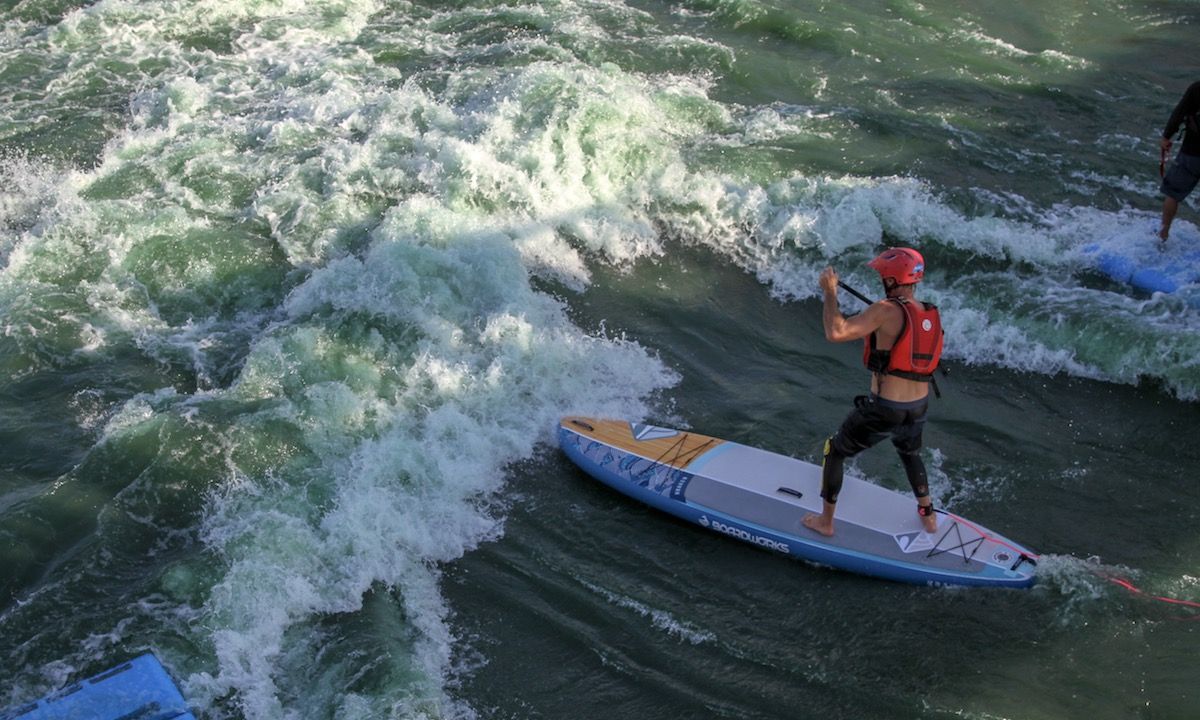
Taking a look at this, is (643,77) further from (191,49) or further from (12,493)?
(12,493)

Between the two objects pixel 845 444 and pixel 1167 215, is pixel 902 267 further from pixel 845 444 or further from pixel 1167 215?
pixel 1167 215

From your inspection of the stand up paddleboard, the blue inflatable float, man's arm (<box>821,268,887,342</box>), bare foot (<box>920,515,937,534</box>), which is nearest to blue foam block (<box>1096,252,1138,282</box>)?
the blue inflatable float

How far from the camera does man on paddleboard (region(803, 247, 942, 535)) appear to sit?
4.71m

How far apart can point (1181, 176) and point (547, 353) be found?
503cm

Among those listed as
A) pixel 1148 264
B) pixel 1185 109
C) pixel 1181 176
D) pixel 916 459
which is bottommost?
pixel 916 459

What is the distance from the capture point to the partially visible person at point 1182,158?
24.3ft

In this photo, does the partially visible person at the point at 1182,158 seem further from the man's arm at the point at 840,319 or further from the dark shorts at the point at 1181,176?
the man's arm at the point at 840,319

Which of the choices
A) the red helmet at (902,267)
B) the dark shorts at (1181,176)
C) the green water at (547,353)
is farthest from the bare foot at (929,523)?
the dark shorts at (1181,176)

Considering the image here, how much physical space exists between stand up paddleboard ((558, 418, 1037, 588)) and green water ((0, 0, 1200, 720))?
0.38 feet

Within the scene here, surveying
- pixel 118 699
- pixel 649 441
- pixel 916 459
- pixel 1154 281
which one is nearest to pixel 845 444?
pixel 916 459

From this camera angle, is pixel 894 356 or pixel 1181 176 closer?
pixel 894 356

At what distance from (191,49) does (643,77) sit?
16.7 ft

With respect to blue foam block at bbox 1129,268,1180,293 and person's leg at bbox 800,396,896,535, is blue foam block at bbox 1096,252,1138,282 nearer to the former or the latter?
blue foam block at bbox 1129,268,1180,293

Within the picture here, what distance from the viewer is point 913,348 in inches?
189
